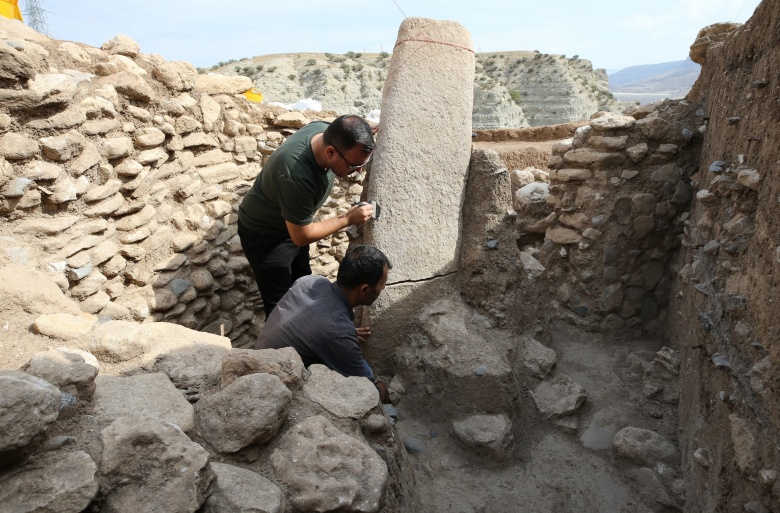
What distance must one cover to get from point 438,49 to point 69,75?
6.62ft

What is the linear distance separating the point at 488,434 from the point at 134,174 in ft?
8.34

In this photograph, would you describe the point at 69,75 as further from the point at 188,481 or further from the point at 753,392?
the point at 753,392

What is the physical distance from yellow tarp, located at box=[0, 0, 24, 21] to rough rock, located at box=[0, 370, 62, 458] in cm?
325

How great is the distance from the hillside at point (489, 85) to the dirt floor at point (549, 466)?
2121 cm

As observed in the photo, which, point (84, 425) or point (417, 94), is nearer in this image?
point (84, 425)

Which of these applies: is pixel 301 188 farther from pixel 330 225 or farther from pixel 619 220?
pixel 619 220

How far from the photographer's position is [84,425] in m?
1.52

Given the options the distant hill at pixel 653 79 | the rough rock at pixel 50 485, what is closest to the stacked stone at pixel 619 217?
the rough rock at pixel 50 485

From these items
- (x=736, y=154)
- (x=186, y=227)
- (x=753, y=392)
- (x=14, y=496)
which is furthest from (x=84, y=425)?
(x=736, y=154)

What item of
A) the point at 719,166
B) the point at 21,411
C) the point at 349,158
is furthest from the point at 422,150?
the point at 21,411

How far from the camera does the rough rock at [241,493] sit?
4.68ft

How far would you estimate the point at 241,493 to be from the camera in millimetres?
1481

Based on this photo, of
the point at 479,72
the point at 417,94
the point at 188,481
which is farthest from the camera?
the point at 479,72

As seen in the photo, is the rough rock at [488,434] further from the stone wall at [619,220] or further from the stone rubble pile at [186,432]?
the stone wall at [619,220]
